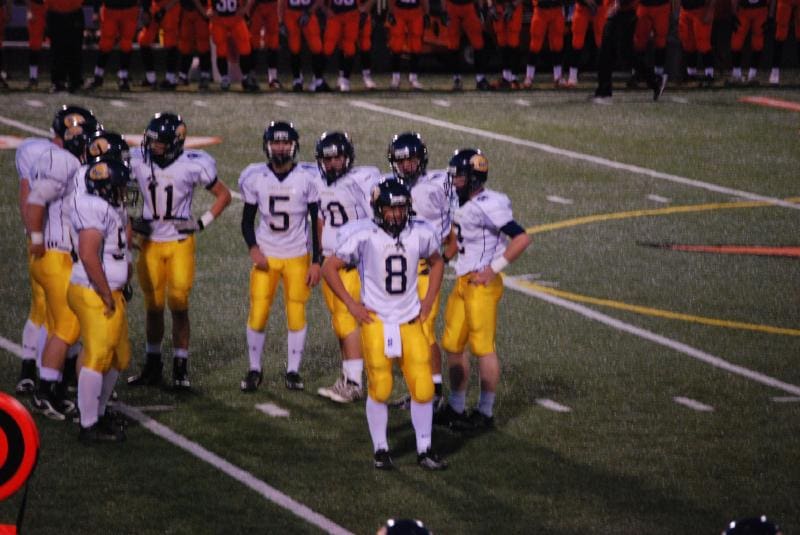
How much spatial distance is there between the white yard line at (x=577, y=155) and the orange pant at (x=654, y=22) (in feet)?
14.1

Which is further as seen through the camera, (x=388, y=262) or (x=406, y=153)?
(x=406, y=153)

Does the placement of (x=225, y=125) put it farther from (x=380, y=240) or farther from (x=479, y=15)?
(x=380, y=240)

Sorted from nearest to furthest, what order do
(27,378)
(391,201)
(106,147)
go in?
(391,201) → (106,147) → (27,378)

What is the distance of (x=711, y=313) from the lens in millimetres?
12578

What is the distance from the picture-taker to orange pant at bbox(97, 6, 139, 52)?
22.5 m

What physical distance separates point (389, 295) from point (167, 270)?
224cm

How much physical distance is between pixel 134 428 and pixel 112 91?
13.4m

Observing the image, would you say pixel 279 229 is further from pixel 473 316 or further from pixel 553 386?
pixel 553 386

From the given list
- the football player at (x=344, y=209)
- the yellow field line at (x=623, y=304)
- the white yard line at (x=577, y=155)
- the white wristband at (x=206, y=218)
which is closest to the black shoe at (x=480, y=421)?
the football player at (x=344, y=209)

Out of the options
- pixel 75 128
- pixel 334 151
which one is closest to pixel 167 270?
pixel 75 128

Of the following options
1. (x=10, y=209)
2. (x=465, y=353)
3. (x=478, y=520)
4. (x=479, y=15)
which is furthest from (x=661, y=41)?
(x=478, y=520)

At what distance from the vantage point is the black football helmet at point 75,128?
977 cm

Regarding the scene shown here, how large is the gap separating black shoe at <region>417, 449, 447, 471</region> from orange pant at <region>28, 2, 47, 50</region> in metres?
15.2

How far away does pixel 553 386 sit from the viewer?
1059 cm
